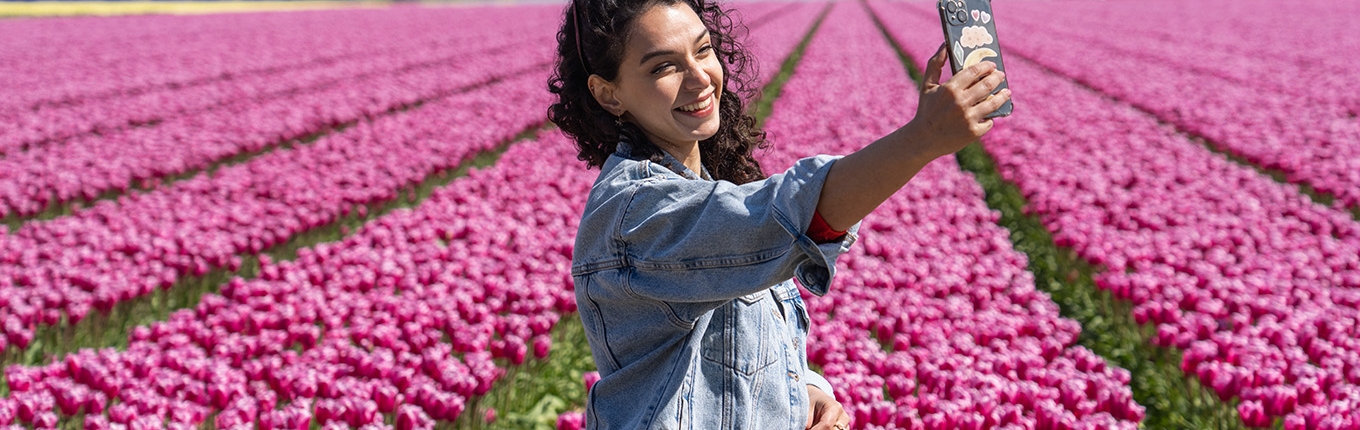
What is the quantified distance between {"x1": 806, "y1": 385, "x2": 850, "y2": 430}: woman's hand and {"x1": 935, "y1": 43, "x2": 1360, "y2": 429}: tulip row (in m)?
1.54

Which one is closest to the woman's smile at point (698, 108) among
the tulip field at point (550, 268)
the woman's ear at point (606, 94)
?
the woman's ear at point (606, 94)

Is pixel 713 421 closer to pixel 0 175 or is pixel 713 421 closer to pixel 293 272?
pixel 293 272

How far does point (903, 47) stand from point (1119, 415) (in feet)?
57.4

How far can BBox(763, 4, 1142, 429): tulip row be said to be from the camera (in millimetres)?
2980

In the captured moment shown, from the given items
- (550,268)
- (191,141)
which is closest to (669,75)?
(550,268)

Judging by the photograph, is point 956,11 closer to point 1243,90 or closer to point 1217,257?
point 1217,257

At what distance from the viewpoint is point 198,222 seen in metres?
5.61

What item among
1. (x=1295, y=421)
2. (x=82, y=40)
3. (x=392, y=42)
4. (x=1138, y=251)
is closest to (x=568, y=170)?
(x=1138, y=251)

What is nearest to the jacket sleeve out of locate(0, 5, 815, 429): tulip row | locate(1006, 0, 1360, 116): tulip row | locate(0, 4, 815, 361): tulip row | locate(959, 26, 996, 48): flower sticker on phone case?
locate(959, 26, 996, 48): flower sticker on phone case

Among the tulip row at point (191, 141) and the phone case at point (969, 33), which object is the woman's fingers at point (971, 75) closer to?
the phone case at point (969, 33)

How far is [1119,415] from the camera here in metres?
3.02

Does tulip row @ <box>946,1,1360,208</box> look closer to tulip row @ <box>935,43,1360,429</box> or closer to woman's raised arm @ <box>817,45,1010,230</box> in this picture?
tulip row @ <box>935,43,1360,429</box>

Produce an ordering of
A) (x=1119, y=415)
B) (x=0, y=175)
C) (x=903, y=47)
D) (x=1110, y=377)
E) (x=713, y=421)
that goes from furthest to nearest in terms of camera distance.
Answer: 1. (x=903, y=47)
2. (x=0, y=175)
3. (x=1110, y=377)
4. (x=1119, y=415)
5. (x=713, y=421)

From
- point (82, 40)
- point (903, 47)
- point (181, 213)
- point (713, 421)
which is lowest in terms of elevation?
point (903, 47)
